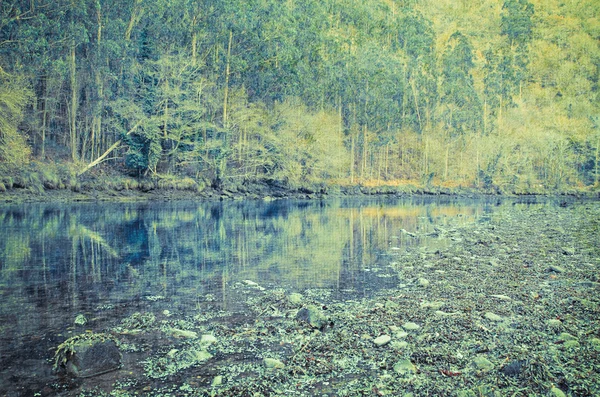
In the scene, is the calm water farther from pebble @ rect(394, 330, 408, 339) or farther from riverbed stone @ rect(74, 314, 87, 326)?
pebble @ rect(394, 330, 408, 339)

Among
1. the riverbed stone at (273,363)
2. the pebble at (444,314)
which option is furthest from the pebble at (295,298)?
the riverbed stone at (273,363)

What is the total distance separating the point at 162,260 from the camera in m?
10.1

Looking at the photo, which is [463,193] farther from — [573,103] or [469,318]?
[469,318]

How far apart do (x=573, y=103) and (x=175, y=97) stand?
66.9 m

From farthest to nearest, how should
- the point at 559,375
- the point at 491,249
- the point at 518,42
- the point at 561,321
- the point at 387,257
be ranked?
the point at 518,42
the point at 491,249
the point at 387,257
the point at 561,321
the point at 559,375

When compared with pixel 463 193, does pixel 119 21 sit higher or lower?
higher

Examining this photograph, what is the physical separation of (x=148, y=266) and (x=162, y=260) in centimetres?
72

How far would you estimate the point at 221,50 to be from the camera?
3962 centimetres

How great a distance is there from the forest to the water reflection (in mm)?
15460

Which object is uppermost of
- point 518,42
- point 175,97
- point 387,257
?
point 518,42

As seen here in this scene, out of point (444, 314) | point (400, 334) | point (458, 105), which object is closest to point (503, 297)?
point (444, 314)

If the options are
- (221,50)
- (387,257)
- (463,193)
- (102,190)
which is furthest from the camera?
(463,193)

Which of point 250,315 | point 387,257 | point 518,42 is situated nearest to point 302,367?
point 250,315

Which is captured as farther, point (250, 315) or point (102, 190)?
point (102, 190)
